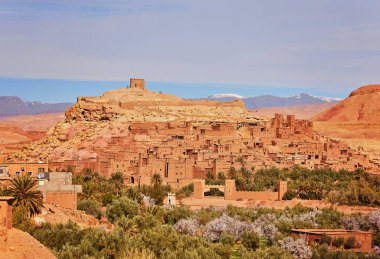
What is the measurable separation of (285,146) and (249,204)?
1916 cm

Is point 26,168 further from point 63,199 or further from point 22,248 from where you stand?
point 22,248

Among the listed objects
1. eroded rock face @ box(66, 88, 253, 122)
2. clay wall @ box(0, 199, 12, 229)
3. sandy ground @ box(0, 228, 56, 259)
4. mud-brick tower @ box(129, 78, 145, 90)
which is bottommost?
sandy ground @ box(0, 228, 56, 259)

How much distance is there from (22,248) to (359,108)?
133 m

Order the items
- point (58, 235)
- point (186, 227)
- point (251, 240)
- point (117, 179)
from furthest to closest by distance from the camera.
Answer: point (117, 179), point (186, 227), point (251, 240), point (58, 235)

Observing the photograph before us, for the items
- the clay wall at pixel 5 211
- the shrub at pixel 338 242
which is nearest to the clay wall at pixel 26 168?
the shrub at pixel 338 242

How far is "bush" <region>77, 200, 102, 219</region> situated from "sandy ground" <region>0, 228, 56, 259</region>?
59.4 ft

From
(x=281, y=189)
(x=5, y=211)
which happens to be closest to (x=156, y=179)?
(x=281, y=189)

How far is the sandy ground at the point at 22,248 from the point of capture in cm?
1662

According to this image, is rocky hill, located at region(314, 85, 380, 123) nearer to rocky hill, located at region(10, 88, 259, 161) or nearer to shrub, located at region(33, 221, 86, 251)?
rocky hill, located at region(10, 88, 259, 161)

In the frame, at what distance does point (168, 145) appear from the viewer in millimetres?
62375

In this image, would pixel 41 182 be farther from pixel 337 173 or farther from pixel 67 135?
pixel 67 135

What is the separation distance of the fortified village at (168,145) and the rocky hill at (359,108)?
55.6 meters

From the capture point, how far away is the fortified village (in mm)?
57500

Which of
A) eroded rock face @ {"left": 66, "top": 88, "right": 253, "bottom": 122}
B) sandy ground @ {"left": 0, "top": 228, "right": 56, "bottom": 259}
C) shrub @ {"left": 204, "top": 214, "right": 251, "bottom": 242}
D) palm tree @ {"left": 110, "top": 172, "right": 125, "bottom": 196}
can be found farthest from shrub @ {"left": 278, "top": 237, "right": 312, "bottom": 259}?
eroded rock face @ {"left": 66, "top": 88, "right": 253, "bottom": 122}
